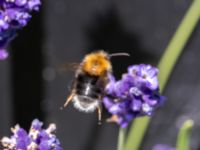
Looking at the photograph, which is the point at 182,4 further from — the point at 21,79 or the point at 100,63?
the point at 100,63

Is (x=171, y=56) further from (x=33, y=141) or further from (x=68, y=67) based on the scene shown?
(x=33, y=141)

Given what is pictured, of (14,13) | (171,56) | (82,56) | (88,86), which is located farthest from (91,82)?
(82,56)

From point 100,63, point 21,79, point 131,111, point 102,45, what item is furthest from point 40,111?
point 131,111

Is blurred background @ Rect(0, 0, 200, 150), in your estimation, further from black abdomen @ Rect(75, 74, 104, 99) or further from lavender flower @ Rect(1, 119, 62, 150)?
lavender flower @ Rect(1, 119, 62, 150)

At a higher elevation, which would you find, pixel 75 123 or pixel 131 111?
pixel 75 123

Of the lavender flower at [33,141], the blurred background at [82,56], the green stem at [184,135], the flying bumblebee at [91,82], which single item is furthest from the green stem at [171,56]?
the blurred background at [82,56]

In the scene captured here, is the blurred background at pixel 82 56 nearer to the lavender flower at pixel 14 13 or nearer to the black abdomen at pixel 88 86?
the black abdomen at pixel 88 86

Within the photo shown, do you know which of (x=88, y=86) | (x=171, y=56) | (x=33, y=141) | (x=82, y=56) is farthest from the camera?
(x=82, y=56)
